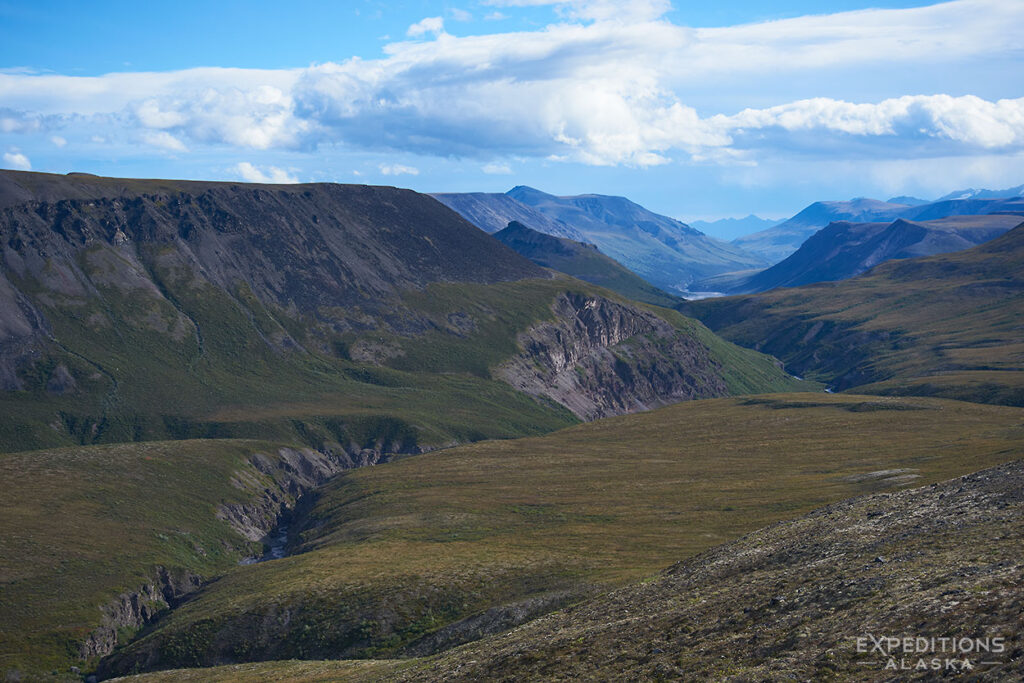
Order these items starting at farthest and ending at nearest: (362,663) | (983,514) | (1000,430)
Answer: (1000,430), (362,663), (983,514)

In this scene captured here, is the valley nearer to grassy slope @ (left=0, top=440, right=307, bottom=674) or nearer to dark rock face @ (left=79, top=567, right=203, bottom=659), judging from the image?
dark rock face @ (left=79, top=567, right=203, bottom=659)

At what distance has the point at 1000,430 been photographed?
142 m

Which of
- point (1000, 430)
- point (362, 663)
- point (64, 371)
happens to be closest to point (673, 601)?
point (362, 663)

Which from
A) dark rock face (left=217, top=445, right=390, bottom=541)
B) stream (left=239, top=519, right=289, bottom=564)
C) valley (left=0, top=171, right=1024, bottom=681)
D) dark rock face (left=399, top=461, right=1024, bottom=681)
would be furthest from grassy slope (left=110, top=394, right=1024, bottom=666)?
dark rock face (left=399, top=461, right=1024, bottom=681)

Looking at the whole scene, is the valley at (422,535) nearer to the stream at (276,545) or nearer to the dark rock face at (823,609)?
the dark rock face at (823,609)

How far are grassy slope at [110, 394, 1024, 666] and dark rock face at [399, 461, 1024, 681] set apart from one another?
19278mm

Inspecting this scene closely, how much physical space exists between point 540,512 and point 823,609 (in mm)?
80765

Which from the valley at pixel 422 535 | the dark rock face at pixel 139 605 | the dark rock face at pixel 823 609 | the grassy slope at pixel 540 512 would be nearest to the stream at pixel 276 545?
the valley at pixel 422 535

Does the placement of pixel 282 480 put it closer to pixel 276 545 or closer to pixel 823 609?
pixel 276 545

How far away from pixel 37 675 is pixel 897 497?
86314 millimetres

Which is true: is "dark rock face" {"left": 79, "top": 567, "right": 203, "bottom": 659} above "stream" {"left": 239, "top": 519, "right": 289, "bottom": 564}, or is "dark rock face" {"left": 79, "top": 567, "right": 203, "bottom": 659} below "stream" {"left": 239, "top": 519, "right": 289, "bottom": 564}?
above

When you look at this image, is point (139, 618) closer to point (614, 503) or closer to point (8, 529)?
point (8, 529)

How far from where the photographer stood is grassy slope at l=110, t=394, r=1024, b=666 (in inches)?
3386

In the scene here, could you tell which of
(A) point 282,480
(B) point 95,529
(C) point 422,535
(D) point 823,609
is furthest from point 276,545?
(D) point 823,609
